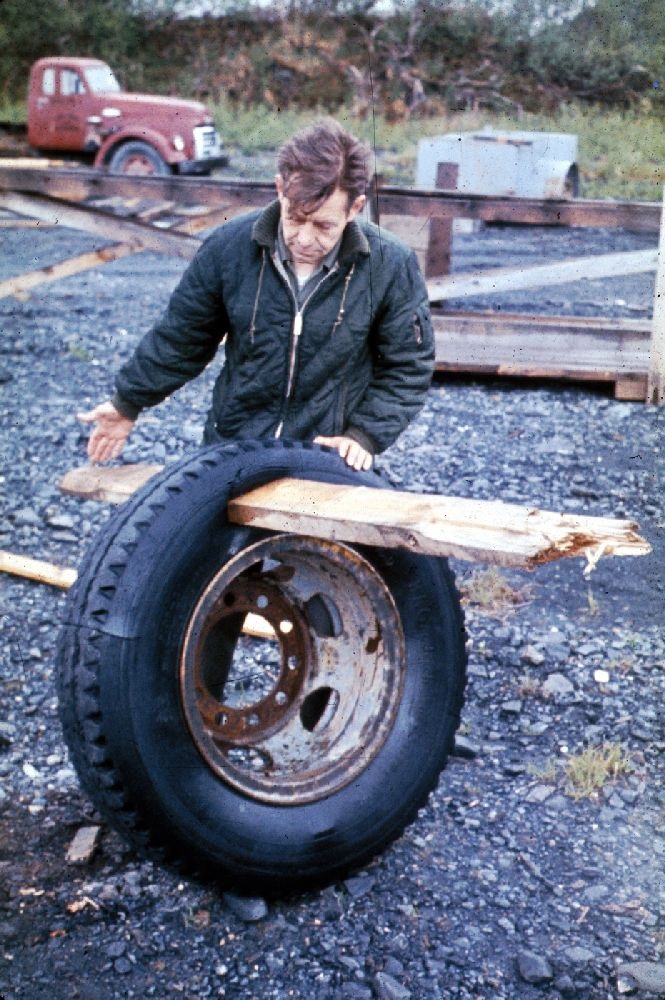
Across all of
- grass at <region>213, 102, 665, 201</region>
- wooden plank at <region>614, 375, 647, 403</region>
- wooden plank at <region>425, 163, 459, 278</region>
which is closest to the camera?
wooden plank at <region>614, 375, 647, 403</region>

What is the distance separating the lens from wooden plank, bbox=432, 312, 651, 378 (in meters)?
8.75

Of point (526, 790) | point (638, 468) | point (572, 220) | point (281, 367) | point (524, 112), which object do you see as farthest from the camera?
point (524, 112)

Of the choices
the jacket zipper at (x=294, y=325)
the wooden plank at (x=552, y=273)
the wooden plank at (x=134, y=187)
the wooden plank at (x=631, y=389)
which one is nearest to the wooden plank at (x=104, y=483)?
the jacket zipper at (x=294, y=325)

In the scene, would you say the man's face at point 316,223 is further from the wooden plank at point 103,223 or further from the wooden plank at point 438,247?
the wooden plank at point 438,247

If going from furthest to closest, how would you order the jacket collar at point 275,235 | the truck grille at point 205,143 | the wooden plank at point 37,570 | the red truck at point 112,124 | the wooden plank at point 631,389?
1. the truck grille at point 205,143
2. the red truck at point 112,124
3. the wooden plank at point 631,389
4. the wooden plank at point 37,570
5. the jacket collar at point 275,235

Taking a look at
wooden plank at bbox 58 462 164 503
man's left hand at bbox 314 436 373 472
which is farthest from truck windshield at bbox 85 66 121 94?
man's left hand at bbox 314 436 373 472

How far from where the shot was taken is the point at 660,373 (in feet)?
28.1

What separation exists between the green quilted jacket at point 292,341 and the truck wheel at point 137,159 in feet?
49.1

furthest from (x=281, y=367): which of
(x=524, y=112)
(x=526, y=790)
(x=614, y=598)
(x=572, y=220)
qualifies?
(x=524, y=112)

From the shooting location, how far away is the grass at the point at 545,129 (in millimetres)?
19672

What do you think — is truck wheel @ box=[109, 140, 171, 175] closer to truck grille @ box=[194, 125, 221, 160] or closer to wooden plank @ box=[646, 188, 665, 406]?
truck grille @ box=[194, 125, 221, 160]

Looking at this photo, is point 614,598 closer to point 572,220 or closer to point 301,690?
point 301,690

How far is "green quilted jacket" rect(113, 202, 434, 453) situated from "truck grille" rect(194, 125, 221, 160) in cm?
1527

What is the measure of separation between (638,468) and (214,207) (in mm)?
3787
